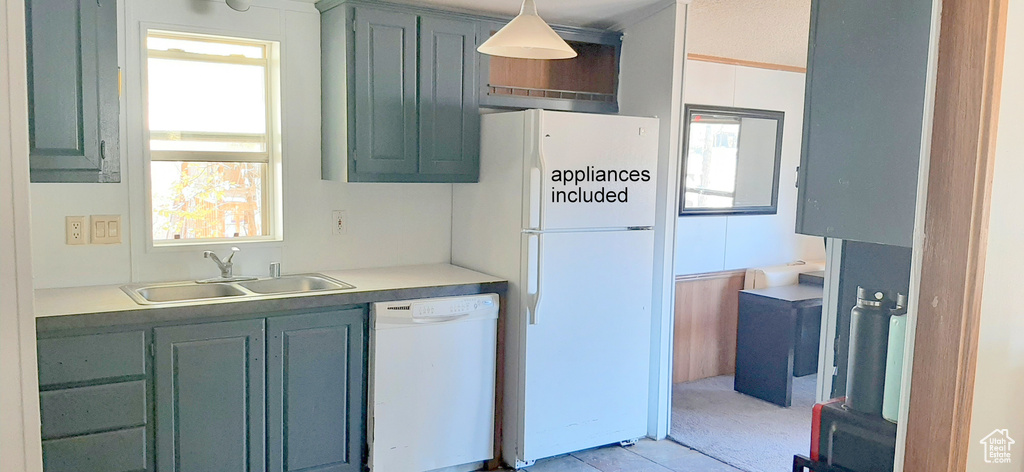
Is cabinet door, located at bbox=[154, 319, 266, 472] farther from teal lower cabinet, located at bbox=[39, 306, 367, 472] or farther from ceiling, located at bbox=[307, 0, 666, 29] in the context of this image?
ceiling, located at bbox=[307, 0, 666, 29]

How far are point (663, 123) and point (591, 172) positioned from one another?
0.58 m

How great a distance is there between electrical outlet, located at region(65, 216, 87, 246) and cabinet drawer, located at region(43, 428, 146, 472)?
0.86 metres

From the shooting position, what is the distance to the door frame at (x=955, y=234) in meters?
1.65

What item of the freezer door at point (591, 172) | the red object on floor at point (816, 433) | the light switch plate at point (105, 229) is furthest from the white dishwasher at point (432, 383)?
the red object on floor at point (816, 433)

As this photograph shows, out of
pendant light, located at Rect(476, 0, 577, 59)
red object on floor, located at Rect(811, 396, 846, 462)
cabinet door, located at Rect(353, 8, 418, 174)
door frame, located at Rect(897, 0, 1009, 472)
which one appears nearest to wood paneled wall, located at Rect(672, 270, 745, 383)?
cabinet door, located at Rect(353, 8, 418, 174)

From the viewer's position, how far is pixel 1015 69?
176 cm

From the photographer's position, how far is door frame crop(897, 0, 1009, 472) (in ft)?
5.41

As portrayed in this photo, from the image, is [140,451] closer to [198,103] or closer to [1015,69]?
[198,103]

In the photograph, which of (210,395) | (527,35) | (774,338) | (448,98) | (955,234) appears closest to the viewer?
(955,234)

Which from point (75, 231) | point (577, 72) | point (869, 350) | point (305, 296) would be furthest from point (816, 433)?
point (75, 231)

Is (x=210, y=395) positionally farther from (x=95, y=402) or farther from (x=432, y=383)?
(x=432, y=383)

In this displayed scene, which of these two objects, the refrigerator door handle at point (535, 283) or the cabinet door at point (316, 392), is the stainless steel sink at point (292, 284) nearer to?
the cabinet door at point (316, 392)

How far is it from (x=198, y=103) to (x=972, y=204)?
303 cm

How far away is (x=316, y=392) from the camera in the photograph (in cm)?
310
